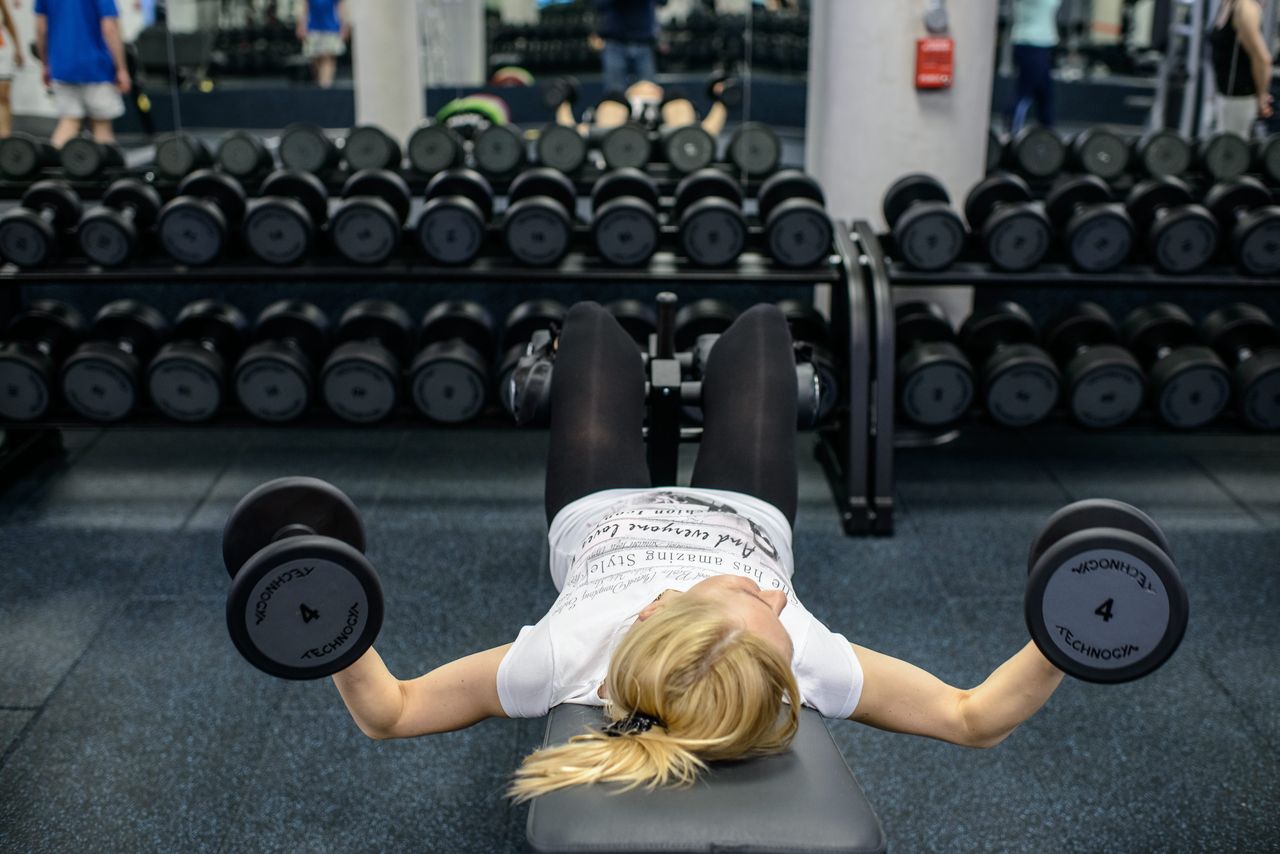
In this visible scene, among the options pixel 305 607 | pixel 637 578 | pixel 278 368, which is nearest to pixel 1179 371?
pixel 637 578

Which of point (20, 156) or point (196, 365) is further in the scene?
point (20, 156)

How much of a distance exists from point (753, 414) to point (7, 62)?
299 centimetres

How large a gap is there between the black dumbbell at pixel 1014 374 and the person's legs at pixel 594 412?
4.30 feet

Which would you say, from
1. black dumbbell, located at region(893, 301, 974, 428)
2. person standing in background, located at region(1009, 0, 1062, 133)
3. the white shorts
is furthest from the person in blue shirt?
person standing in background, located at region(1009, 0, 1062, 133)

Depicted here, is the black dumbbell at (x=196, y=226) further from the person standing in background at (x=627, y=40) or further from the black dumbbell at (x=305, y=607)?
the person standing in background at (x=627, y=40)

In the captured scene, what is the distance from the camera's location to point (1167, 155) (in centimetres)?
377

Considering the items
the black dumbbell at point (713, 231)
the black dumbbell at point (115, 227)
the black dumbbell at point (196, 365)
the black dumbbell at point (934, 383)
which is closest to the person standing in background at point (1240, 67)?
the black dumbbell at point (934, 383)

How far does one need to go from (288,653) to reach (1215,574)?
240cm

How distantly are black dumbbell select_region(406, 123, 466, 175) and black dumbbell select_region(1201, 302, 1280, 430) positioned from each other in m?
2.44

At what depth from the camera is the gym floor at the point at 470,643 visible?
1.93 meters

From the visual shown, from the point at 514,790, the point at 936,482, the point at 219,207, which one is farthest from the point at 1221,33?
the point at 514,790

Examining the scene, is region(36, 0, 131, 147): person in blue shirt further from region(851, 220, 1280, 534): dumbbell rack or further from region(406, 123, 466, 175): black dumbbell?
region(851, 220, 1280, 534): dumbbell rack

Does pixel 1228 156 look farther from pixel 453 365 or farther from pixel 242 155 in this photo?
pixel 242 155

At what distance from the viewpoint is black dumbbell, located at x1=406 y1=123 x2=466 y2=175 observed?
3789mm
